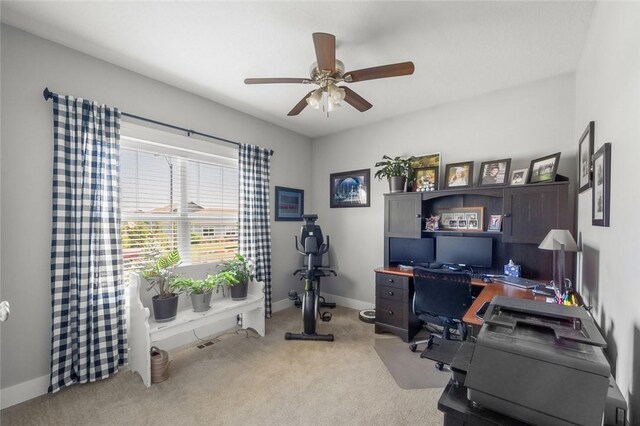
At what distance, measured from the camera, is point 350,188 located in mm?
4043

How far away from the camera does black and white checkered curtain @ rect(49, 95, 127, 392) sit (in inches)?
80.7

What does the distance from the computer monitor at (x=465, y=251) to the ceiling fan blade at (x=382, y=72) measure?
197 centimetres

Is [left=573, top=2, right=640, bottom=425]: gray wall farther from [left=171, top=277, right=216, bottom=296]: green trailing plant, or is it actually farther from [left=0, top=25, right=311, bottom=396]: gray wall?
[left=0, top=25, right=311, bottom=396]: gray wall

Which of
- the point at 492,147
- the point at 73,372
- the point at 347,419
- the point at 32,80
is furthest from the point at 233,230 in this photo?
the point at 492,147

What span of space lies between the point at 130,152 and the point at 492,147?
364cm

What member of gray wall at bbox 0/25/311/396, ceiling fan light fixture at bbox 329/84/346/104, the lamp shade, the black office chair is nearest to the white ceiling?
gray wall at bbox 0/25/311/396

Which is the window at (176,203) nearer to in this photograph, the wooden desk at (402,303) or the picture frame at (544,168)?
the wooden desk at (402,303)

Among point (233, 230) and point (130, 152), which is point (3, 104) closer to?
point (130, 152)

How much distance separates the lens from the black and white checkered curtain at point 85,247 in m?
2.05

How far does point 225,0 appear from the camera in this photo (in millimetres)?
1675

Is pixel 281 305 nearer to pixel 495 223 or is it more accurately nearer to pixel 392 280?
pixel 392 280

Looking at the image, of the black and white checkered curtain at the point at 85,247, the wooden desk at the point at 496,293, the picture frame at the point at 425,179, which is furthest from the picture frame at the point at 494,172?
the black and white checkered curtain at the point at 85,247

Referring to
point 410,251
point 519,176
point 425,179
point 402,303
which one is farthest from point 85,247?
point 519,176

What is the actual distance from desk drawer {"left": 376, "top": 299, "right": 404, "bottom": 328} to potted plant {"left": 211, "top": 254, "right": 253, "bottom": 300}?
150 cm
